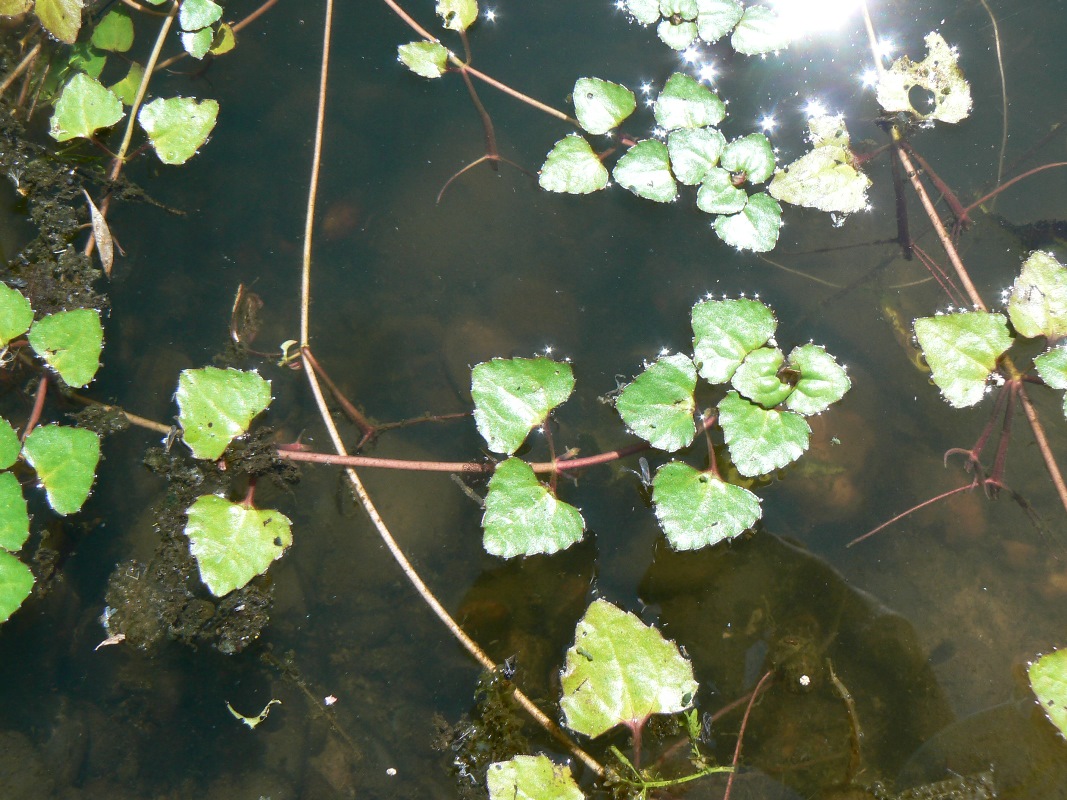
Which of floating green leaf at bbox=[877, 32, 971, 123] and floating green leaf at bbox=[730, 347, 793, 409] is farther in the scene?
floating green leaf at bbox=[877, 32, 971, 123]

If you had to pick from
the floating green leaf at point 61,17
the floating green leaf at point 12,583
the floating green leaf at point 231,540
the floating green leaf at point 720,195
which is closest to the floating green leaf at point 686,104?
the floating green leaf at point 720,195

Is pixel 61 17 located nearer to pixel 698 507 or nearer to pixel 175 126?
pixel 175 126

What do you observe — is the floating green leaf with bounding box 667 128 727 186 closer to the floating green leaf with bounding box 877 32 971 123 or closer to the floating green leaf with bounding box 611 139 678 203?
the floating green leaf with bounding box 611 139 678 203

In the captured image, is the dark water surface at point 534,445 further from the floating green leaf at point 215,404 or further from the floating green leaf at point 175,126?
the floating green leaf at point 215,404

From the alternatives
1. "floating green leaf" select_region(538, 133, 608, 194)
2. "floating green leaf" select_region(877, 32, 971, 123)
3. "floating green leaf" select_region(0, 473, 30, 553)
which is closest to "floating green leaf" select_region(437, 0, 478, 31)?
"floating green leaf" select_region(538, 133, 608, 194)

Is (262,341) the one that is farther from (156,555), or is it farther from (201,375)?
(156,555)

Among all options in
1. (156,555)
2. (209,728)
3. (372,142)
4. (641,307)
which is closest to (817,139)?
(641,307)
